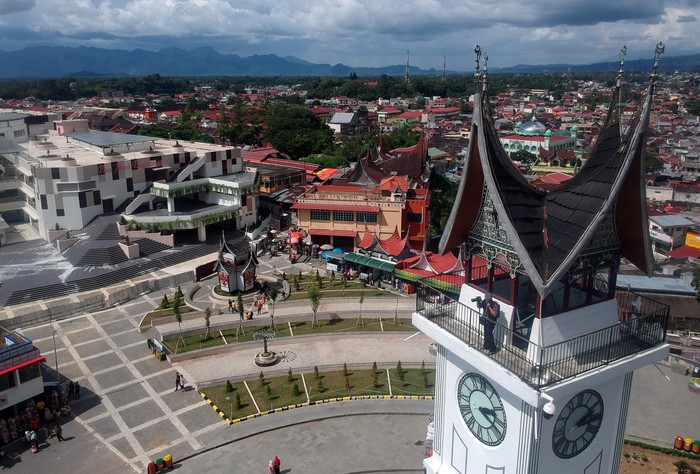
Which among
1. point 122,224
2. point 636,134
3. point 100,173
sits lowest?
point 122,224

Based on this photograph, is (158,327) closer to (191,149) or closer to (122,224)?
(122,224)

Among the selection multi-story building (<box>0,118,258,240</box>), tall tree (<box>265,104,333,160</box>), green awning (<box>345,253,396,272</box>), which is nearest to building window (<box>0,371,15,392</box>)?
green awning (<box>345,253,396,272</box>)

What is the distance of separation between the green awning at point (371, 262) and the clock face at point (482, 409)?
85.9 ft

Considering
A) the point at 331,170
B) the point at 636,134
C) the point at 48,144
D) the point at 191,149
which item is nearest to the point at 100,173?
the point at 191,149

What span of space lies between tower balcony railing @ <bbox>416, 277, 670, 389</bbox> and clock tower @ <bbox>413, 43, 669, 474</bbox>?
0.03 m

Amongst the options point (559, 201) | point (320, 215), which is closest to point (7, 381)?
point (559, 201)

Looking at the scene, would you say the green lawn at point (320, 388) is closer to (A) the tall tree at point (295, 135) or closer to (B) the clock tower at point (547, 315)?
(B) the clock tower at point (547, 315)

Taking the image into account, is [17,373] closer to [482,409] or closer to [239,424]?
[239,424]

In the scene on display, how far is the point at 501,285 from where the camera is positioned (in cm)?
1370

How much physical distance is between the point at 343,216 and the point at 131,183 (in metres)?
20.8

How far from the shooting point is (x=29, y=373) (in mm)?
23984

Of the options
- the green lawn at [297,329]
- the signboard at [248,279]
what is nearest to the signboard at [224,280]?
the signboard at [248,279]

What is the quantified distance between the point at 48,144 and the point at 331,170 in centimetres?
3160

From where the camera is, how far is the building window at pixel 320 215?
4712 centimetres
